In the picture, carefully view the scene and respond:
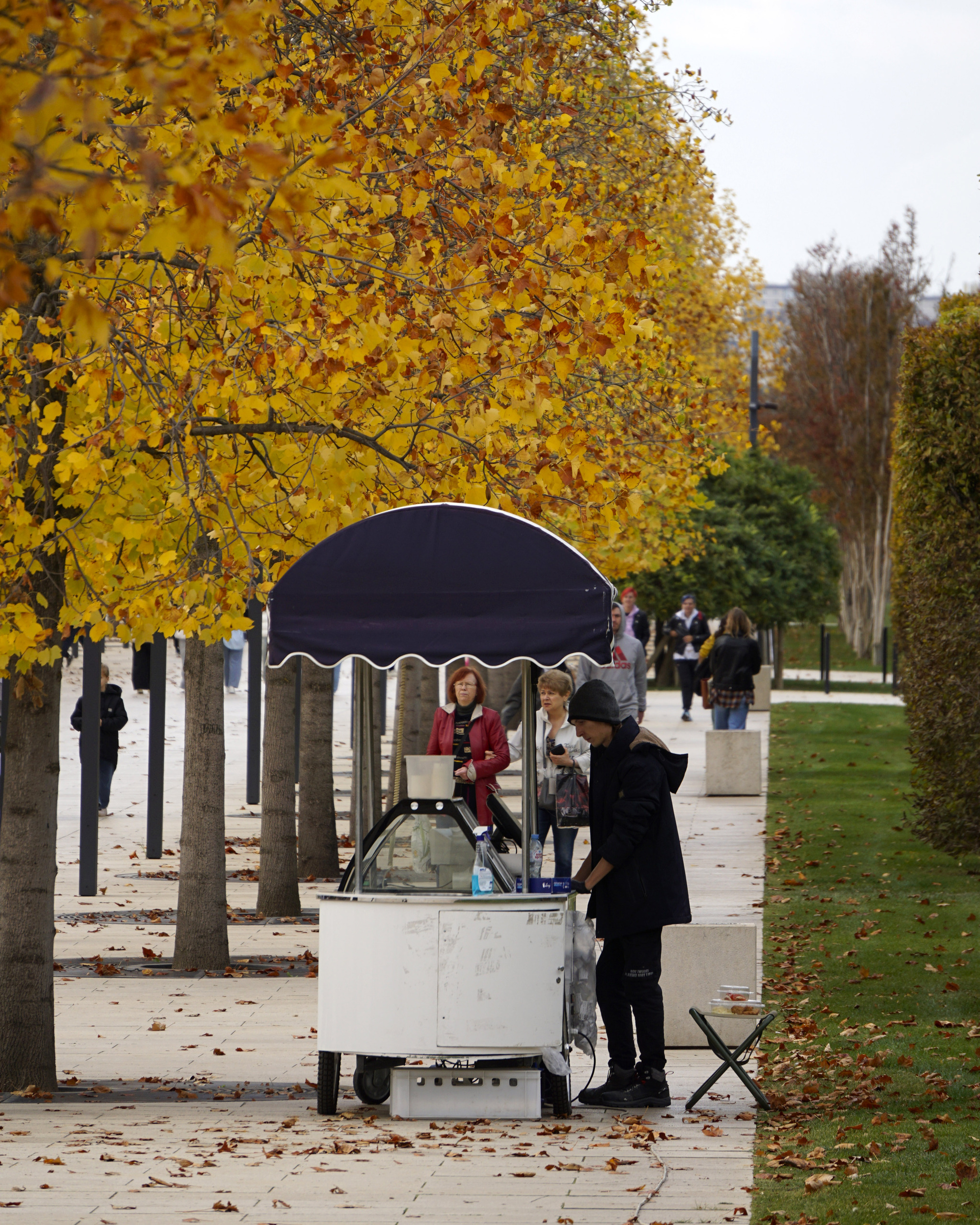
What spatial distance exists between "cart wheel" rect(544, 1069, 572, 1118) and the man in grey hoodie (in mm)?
8556

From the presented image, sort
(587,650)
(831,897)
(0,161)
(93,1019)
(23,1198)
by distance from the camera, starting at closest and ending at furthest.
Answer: (0,161) < (23,1198) < (587,650) < (93,1019) < (831,897)

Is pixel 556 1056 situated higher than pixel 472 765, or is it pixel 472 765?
pixel 472 765

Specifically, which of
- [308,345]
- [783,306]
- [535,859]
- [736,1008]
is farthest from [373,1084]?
[783,306]

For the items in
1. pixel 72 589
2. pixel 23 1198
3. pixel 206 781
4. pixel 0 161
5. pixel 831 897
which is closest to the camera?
pixel 0 161

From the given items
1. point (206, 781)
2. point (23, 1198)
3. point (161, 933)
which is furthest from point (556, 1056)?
point (161, 933)

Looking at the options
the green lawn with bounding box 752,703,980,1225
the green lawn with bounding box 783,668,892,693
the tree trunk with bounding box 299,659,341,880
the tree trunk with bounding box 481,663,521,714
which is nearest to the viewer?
the green lawn with bounding box 752,703,980,1225

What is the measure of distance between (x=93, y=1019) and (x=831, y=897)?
6.61 meters

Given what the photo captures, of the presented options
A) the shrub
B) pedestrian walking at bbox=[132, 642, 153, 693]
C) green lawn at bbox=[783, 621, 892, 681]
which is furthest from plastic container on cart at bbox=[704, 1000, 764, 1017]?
green lawn at bbox=[783, 621, 892, 681]

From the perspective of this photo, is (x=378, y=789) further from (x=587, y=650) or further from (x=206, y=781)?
(x=206, y=781)

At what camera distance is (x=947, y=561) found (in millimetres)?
15250

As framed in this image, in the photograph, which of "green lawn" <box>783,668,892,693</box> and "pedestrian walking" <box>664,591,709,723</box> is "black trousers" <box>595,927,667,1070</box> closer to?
"pedestrian walking" <box>664,591,709,723</box>

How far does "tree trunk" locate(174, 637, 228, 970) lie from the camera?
12180 millimetres

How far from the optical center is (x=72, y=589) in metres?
9.25

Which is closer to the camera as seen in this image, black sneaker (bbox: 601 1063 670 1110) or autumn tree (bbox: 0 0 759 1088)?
black sneaker (bbox: 601 1063 670 1110)
